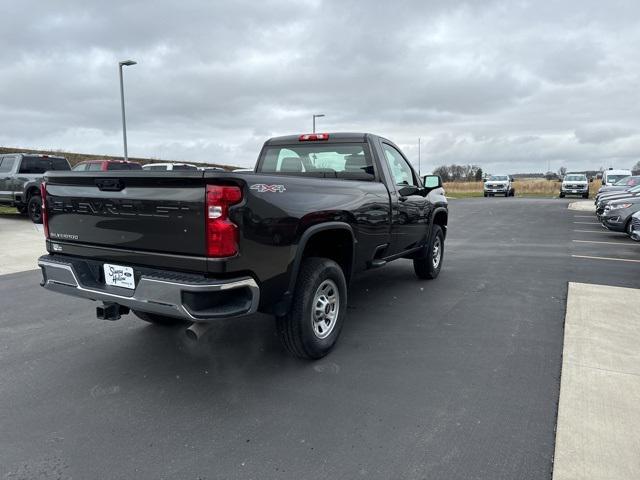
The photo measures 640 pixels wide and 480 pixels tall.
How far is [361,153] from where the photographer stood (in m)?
4.99

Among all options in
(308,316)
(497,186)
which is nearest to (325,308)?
(308,316)

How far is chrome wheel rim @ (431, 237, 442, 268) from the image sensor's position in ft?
21.8

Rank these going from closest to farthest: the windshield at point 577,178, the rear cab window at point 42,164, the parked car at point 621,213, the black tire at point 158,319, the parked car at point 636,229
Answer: the black tire at point 158,319 → the parked car at point 636,229 → the parked car at point 621,213 → the rear cab window at point 42,164 → the windshield at point 577,178

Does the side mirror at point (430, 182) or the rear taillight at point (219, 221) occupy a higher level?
the side mirror at point (430, 182)

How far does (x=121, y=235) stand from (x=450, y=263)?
6012mm

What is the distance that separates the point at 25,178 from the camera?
1400 centimetres

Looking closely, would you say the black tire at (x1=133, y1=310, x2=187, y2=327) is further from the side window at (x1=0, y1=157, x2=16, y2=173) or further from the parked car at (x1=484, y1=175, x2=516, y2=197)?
the parked car at (x1=484, y1=175, x2=516, y2=197)

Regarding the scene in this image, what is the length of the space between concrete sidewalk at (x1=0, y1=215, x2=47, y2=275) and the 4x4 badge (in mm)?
5511

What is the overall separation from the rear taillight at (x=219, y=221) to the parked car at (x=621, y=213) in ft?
36.2

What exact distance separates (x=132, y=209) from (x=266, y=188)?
91 centimetres

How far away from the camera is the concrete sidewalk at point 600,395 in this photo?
254 centimetres

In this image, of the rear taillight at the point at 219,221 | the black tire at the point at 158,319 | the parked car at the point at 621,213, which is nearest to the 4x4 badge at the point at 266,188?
the rear taillight at the point at 219,221

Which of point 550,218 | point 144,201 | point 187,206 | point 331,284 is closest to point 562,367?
point 331,284

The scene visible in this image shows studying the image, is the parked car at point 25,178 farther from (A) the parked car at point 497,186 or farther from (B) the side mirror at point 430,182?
(A) the parked car at point 497,186
